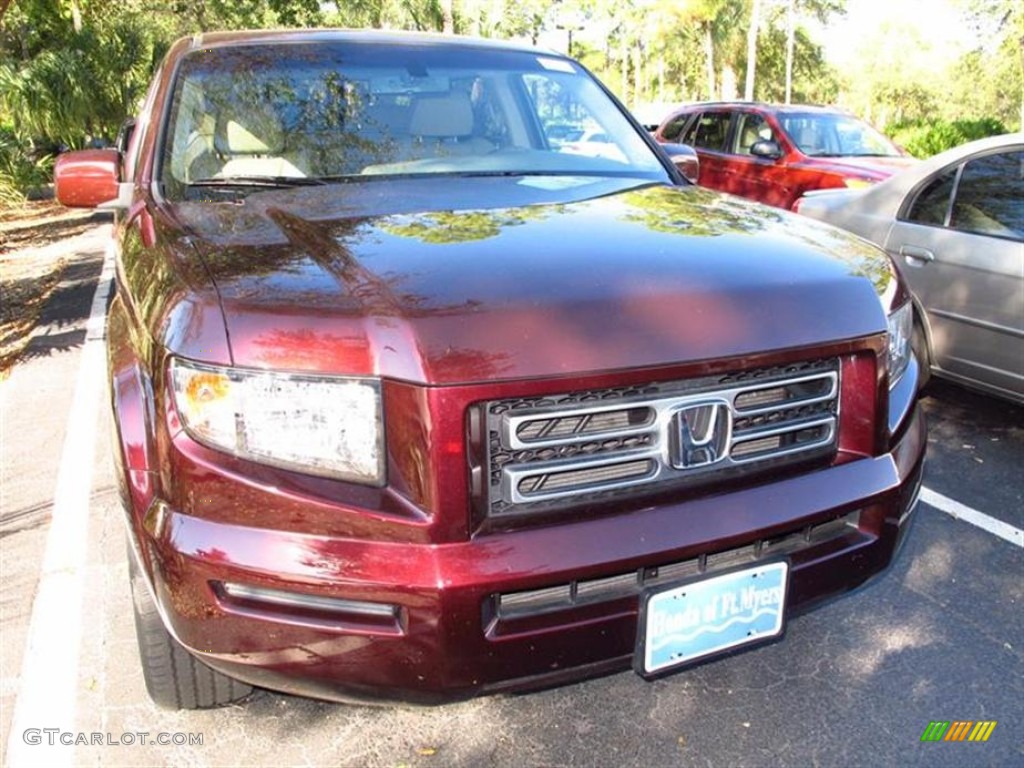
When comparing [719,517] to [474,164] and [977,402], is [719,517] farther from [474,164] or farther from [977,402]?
[977,402]

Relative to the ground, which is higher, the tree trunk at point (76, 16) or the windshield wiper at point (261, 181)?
the tree trunk at point (76, 16)

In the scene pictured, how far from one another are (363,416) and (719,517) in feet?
2.69

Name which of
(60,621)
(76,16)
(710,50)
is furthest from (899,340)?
(710,50)

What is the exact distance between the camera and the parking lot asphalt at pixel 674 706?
2354 mm

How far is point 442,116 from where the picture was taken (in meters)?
3.21

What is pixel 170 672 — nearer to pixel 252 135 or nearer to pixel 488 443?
pixel 488 443

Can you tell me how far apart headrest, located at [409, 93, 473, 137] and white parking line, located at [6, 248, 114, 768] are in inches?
81.8

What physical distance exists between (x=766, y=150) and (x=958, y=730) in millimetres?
7543

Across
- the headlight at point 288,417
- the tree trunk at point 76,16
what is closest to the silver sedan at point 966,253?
the headlight at point 288,417

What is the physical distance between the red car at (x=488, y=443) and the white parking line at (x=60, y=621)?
42cm

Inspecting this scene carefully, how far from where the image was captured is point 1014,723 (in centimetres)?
244

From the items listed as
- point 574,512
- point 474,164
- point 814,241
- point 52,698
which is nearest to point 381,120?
point 474,164

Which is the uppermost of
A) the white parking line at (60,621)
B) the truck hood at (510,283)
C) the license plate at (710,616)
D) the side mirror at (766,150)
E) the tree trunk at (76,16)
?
the tree trunk at (76,16)

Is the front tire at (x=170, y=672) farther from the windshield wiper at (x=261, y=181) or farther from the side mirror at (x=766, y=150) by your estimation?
the side mirror at (x=766, y=150)
